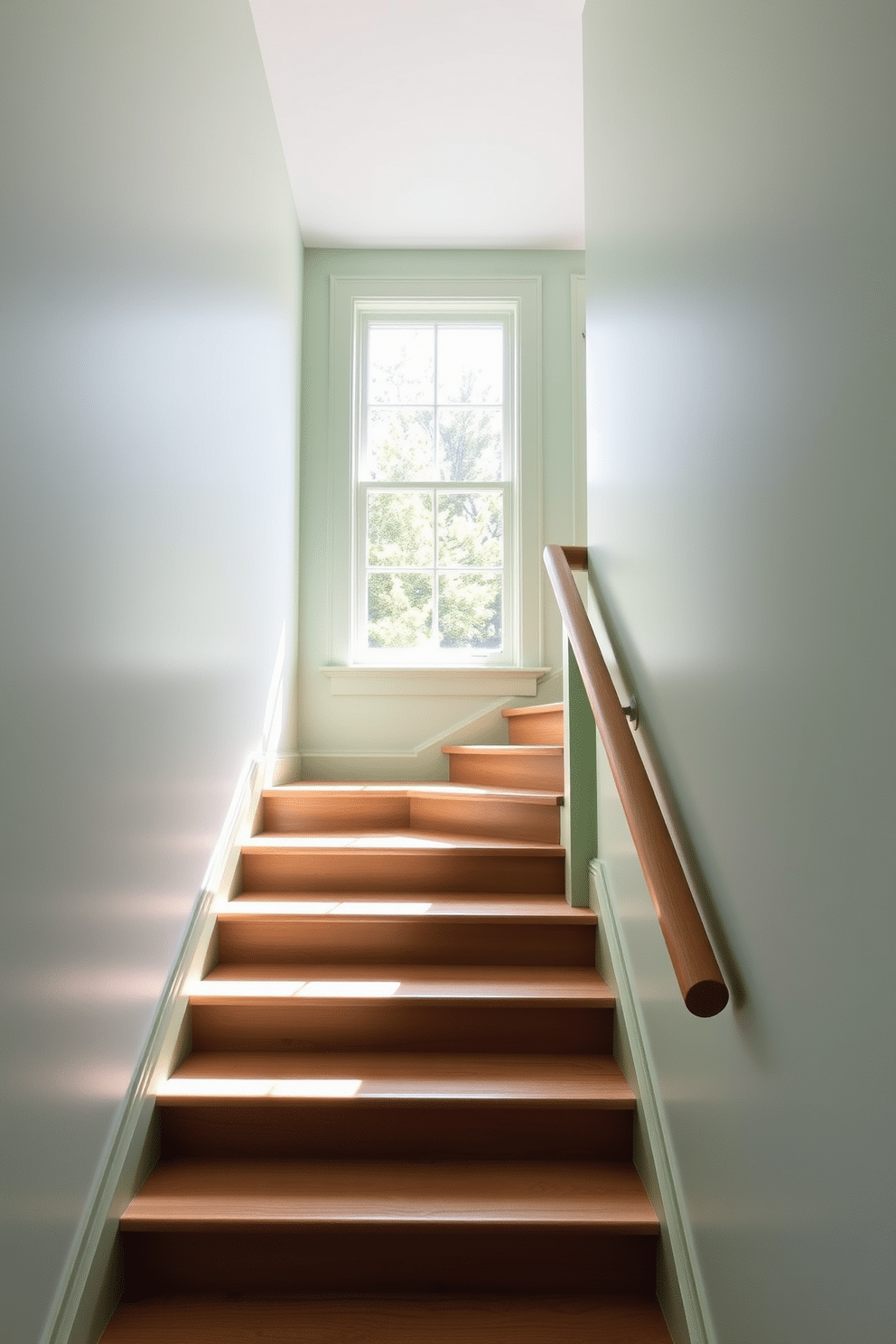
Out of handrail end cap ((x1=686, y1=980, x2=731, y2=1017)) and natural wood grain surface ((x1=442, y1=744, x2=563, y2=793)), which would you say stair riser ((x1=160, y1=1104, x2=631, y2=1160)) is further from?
natural wood grain surface ((x1=442, y1=744, x2=563, y2=793))

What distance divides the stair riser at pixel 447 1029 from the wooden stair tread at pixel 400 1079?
0.03 m

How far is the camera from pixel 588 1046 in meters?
2.31

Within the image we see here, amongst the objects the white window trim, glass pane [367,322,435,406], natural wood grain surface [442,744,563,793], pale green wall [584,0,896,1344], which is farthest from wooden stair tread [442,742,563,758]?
glass pane [367,322,435,406]

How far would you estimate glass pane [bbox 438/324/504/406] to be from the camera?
14.9ft

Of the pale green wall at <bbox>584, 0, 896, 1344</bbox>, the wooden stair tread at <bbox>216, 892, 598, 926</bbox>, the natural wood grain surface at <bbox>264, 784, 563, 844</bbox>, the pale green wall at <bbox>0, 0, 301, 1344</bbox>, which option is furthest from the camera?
the natural wood grain surface at <bbox>264, 784, 563, 844</bbox>

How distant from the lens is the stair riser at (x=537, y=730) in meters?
3.62

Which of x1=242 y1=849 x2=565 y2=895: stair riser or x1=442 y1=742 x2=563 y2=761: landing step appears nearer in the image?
x1=242 y1=849 x2=565 y2=895: stair riser

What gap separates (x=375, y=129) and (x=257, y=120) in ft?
1.82

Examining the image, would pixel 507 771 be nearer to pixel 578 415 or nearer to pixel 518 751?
pixel 518 751

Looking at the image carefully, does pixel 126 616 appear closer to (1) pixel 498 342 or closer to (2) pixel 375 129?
(2) pixel 375 129

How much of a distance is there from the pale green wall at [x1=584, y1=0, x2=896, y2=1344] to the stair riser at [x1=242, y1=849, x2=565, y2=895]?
2.80ft

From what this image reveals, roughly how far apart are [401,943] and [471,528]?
235 cm

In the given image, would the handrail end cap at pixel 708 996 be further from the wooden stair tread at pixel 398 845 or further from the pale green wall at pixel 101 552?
the wooden stair tread at pixel 398 845

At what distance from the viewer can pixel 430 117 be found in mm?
3559
